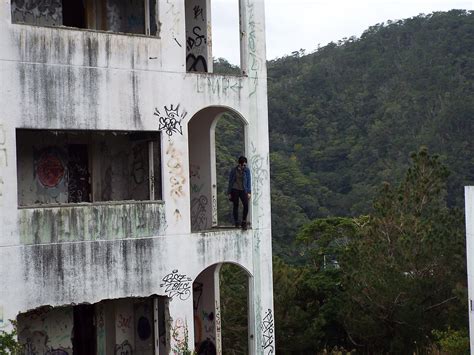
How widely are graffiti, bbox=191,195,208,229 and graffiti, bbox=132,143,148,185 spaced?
1.75 metres

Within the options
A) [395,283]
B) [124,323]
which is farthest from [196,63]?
[395,283]

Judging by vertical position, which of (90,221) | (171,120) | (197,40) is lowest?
(90,221)

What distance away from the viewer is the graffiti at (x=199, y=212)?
1894 cm

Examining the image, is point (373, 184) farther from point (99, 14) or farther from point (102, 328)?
point (99, 14)

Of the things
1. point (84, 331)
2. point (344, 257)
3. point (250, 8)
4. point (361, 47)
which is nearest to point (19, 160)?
point (84, 331)

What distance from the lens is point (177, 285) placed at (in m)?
16.2

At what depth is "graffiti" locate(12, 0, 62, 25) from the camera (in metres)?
16.2

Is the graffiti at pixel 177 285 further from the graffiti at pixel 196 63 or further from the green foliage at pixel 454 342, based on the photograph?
the green foliage at pixel 454 342

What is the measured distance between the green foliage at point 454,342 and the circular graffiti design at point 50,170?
409 inches

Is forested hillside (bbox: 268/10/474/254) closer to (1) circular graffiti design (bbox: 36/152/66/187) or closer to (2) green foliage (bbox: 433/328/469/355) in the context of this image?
(2) green foliage (bbox: 433/328/469/355)

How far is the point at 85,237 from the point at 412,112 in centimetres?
4566

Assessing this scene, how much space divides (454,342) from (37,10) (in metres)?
12.5

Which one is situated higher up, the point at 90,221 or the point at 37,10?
the point at 37,10

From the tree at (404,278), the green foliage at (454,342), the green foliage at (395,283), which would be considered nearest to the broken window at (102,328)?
the green foliage at (454,342)
